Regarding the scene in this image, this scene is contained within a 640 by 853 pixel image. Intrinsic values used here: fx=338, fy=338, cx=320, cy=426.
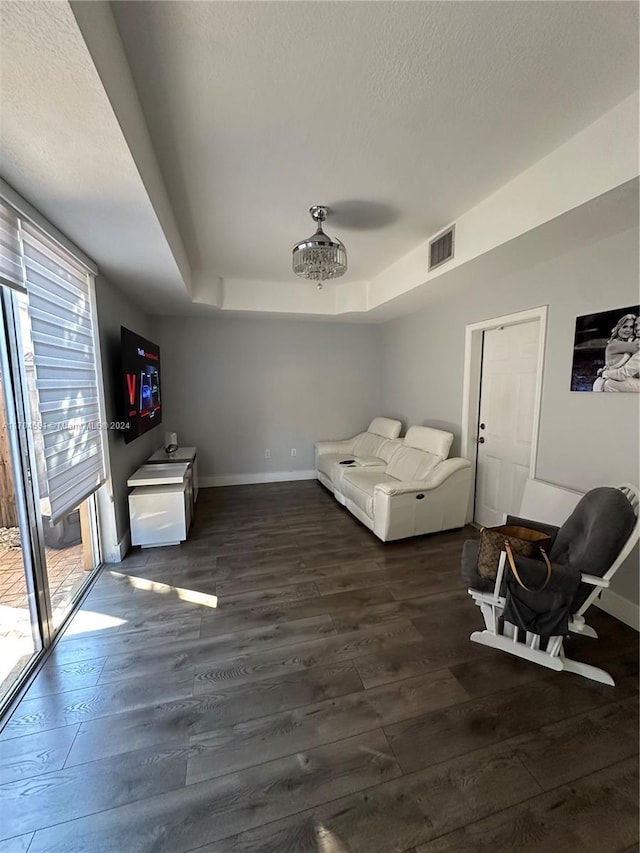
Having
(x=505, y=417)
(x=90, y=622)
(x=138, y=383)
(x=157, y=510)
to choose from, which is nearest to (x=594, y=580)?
(x=505, y=417)

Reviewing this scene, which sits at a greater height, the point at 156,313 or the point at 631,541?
the point at 156,313

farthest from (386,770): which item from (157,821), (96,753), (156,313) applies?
(156,313)

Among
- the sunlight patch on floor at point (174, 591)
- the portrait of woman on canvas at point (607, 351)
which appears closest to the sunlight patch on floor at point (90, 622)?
the sunlight patch on floor at point (174, 591)

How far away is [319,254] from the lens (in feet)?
8.00

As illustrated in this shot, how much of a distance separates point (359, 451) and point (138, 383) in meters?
2.98

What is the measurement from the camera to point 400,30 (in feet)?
4.00

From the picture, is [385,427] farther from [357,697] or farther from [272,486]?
[357,697]

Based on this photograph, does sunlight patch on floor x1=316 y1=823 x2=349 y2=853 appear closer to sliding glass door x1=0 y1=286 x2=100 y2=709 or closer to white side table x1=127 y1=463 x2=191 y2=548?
sliding glass door x1=0 y1=286 x2=100 y2=709

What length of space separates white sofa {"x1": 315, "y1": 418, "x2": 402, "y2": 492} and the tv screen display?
2.21m

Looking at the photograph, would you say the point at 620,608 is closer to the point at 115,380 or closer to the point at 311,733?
the point at 311,733

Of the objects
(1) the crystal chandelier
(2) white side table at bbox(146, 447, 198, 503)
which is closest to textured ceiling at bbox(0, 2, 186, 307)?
(1) the crystal chandelier

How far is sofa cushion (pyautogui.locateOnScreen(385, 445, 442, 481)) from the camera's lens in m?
3.53

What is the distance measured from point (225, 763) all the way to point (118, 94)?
2.56 m

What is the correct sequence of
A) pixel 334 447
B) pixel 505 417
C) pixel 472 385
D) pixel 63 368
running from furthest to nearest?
pixel 334 447 → pixel 472 385 → pixel 505 417 → pixel 63 368
